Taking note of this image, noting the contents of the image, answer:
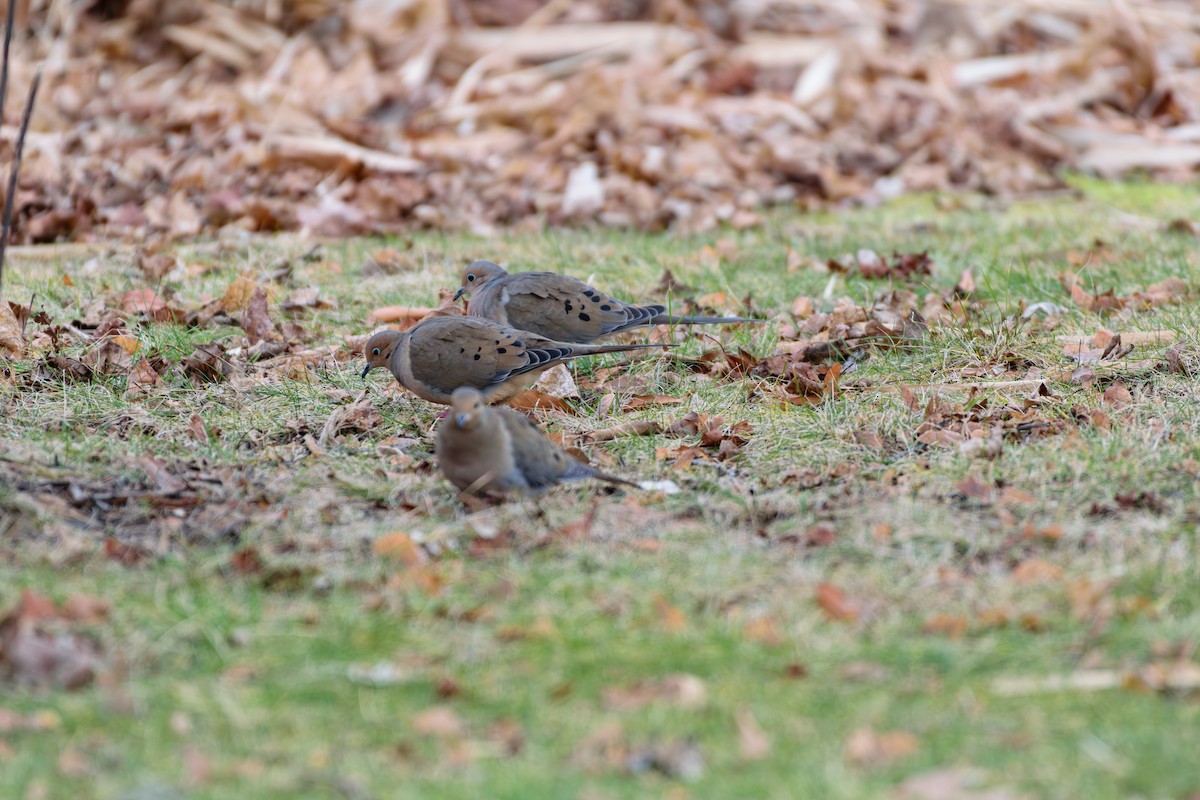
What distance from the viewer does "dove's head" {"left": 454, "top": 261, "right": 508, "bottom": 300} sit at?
5965mm

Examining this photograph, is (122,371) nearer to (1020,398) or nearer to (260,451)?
(260,451)

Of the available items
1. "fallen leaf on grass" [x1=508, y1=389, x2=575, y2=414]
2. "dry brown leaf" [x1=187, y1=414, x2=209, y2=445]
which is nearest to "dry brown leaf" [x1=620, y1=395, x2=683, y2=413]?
"fallen leaf on grass" [x1=508, y1=389, x2=575, y2=414]

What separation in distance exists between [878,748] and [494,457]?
169 centimetres

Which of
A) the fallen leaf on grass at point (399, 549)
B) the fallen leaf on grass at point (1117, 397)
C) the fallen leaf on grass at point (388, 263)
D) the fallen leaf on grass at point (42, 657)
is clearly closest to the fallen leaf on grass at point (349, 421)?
the fallen leaf on grass at point (399, 549)

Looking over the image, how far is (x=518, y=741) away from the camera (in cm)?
285

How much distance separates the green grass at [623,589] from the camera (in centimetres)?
278

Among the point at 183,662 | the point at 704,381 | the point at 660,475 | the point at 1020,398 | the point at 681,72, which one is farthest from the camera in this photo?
the point at 681,72

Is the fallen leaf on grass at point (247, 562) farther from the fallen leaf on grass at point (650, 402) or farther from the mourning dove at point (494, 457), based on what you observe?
the fallen leaf on grass at point (650, 402)

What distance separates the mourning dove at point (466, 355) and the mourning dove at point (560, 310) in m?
0.41

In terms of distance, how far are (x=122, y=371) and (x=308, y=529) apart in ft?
5.71

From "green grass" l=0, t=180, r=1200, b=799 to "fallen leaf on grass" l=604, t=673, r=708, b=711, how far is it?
0.03 m

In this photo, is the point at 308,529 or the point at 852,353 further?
the point at 852,353

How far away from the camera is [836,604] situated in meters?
3.37

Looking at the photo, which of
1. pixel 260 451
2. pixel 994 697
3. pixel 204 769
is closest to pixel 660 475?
pixel 260 451
